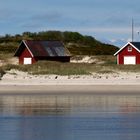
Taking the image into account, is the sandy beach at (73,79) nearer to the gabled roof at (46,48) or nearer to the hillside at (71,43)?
the gabled roof at (46,48)

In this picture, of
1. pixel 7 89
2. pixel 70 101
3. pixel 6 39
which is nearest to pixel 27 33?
pixel 6 39

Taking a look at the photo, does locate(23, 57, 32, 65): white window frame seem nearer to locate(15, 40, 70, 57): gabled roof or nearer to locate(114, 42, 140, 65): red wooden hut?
locate(15, 40, 70, 57): gabled roof

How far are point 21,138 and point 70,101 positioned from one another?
12.5 meters

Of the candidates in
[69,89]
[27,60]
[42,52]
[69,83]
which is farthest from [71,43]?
[69,89]

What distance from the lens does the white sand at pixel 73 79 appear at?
44.0m

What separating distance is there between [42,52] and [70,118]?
41.9 metres

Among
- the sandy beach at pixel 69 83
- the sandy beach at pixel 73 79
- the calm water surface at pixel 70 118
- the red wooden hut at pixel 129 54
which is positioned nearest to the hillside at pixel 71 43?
the red wooden hut at pixel 129 54

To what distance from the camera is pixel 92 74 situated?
4812 centimetres

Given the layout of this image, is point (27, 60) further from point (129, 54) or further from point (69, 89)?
point (69, 89)

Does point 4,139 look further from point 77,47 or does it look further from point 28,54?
point 77,47

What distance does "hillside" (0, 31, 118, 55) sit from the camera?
3538 inches

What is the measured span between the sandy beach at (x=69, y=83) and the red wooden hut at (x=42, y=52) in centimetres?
1480

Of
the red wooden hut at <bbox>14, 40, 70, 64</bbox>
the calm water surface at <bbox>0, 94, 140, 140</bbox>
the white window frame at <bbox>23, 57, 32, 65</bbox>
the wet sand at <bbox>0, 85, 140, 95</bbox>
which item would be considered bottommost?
the calm water surface at <bbox>0, 94, 140, 140</bbox>

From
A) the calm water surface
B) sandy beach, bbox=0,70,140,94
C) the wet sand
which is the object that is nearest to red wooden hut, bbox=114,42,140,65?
sandy beach, bbox=0,70,140,94
